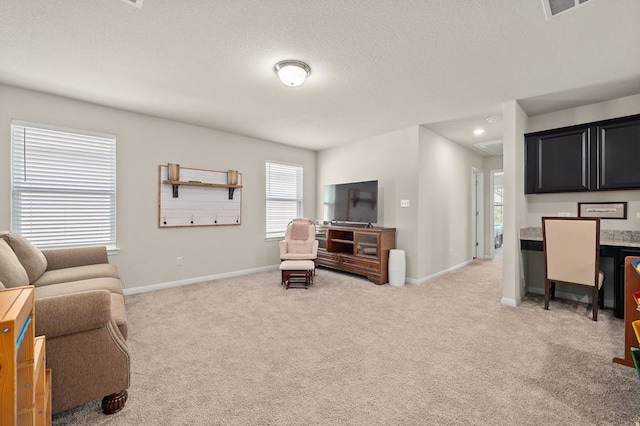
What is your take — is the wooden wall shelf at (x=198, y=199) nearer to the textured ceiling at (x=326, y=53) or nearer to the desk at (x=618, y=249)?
the textured ceiling at (x=326, y=53)

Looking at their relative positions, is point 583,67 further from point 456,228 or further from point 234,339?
point 234,339

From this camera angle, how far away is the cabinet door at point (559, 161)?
10.7 ft

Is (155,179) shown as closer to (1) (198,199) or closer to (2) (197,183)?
(2) (197,183)

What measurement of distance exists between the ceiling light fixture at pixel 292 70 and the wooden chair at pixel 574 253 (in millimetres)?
3032

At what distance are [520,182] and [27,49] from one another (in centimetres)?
513

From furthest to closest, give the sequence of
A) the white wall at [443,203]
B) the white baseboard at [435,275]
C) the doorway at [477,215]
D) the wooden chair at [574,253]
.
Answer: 1. the doorway at [477,215]
2. the white wall at [443,203]
3. the white baseboard at [435,275]
4. the wooden chair at [574,253]

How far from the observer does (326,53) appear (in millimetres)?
2355

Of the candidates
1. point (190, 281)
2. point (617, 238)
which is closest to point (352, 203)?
point (190, 281)

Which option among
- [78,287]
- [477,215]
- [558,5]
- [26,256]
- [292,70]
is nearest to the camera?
[558,5]

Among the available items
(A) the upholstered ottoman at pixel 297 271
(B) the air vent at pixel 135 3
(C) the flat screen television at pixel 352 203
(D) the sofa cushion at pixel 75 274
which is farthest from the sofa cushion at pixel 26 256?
(C) the flat screen television at pixel 352 203

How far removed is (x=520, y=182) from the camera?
345 centimetres

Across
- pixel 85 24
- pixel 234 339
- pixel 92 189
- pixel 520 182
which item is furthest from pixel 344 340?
pixel 92 189

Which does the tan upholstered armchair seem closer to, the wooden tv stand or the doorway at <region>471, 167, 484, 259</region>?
the wooden tv stand

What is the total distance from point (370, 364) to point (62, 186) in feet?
12.8
